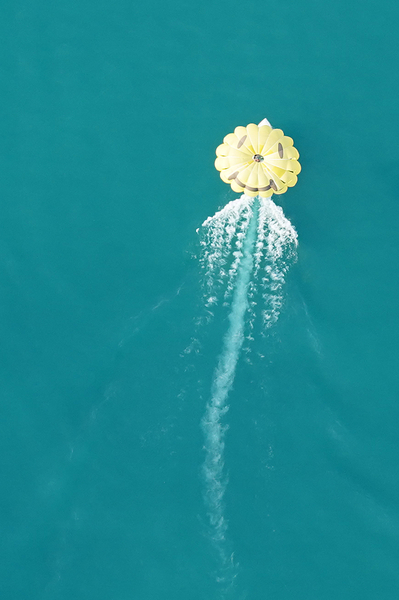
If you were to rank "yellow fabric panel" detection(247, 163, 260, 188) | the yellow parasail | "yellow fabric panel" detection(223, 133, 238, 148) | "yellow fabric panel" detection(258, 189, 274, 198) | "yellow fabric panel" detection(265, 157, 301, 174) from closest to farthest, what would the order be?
"yellow fabric panel" detection(247, 163, 260, 188) < the yellow parasail < "yellow fabric panel" detection(265, 157, 301, 174) < "yellow fabric panel" detection(258, 189, 274, 198) < "yellow fabric panel" detection(223, 133, 238, 148)

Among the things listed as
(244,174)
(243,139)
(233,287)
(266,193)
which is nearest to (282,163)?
(266,193)

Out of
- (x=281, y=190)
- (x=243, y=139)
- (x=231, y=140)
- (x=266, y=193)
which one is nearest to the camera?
(x=266, y=193)

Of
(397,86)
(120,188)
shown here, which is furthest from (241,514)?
(397,86)

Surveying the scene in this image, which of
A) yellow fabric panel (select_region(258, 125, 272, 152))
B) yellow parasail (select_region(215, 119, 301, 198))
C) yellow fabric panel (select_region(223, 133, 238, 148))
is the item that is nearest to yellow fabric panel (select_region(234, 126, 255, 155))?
yellow parasail (select_region(215, 119, 301, 198))

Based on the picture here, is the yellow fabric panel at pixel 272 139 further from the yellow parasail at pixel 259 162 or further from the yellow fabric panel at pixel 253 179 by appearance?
the yellow fabric panel at pixel 253 179

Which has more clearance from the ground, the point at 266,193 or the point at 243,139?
the point at 243,139

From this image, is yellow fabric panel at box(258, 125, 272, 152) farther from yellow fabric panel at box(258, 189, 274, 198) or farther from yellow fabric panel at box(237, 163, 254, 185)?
yellow fabric panel at box(258, 189, 274, 198)

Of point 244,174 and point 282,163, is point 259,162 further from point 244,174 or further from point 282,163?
point 282,163
